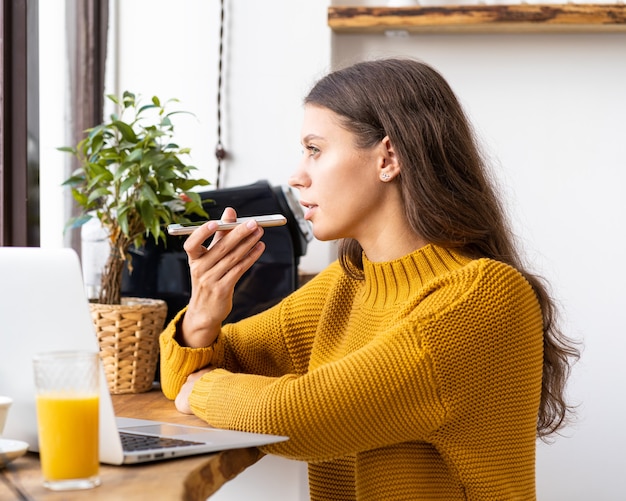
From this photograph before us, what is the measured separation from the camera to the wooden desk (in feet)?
2.70

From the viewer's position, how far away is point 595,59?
240cm

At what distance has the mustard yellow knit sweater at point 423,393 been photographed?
110cm

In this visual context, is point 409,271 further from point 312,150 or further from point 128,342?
point 128,342

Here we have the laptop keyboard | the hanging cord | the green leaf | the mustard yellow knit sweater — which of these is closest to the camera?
the laptop keyboard

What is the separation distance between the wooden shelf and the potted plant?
0.78 metres

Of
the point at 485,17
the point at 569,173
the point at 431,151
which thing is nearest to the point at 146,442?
the point at 431,151

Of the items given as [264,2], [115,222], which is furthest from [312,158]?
[264,2]

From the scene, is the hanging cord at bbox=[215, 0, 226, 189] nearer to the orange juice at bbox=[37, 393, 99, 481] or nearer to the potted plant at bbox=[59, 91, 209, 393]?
the potted plant at bbox=[59, 91, 209, 393]

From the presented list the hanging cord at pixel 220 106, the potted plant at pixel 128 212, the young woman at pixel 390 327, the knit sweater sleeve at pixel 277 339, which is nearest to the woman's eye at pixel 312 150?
the young woman at pixel 390 327

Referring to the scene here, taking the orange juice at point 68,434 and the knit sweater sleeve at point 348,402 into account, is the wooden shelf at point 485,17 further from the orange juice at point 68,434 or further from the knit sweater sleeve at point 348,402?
the orange juice at point 68,434

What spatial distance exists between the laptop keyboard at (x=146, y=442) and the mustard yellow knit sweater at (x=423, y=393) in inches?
4.0

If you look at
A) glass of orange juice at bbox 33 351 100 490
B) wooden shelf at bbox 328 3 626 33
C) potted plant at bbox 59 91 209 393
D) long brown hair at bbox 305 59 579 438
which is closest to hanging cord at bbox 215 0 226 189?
wooden shelf at bbox 328 3 626 33

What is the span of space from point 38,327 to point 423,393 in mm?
473

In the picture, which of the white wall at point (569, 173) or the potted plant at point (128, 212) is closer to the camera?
the potted plant at point (128, 212)
